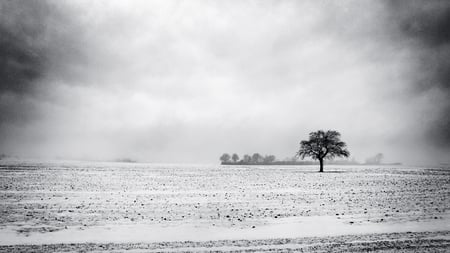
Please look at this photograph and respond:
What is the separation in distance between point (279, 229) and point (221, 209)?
24.3 feet

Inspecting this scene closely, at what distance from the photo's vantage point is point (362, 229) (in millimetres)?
16750

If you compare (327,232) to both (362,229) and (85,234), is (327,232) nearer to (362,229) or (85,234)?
(362,229)

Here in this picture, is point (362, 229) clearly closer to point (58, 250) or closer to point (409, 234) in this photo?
point (409, 234)

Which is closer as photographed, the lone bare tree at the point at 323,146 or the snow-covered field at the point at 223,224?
the snow-covered field at the point at 223,224

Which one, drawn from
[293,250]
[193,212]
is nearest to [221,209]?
[193,212]

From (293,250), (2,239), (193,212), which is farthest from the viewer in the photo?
(193,212)

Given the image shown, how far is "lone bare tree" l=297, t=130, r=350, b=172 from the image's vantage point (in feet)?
323

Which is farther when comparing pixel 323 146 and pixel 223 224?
pixel 323 146

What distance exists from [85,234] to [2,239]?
126 inches

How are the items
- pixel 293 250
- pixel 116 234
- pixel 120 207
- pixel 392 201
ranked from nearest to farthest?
pixel 293 250 < pixel 116 234 < pixel 120 207 < pixel 392 201

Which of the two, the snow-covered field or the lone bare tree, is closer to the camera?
the snow-covered field

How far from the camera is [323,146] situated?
3880 inches

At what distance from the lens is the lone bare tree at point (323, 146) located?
98.4m

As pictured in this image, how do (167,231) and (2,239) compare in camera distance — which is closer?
(2,239)
